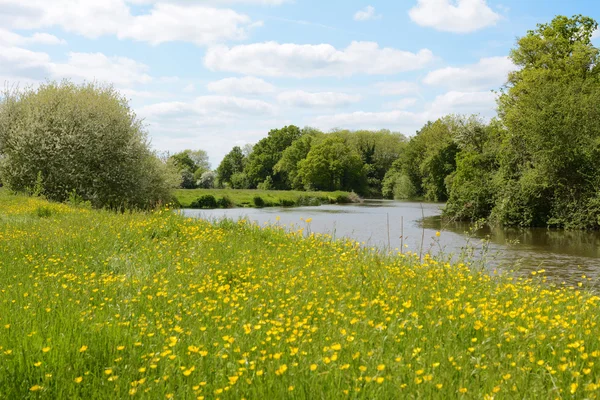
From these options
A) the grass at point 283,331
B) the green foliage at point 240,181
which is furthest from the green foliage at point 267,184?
the grass at point 283,331

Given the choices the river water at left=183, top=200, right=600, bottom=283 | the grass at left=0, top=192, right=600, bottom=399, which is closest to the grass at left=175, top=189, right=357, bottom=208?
the river water at left=183, top=200, right=600, bottom=283

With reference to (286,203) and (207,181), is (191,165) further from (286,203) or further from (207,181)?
(286,203)

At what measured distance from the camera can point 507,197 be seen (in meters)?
30.5

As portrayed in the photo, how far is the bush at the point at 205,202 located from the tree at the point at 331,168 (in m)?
36.3

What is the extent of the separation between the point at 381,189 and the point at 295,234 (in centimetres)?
8035

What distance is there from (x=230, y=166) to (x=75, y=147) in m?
79.6

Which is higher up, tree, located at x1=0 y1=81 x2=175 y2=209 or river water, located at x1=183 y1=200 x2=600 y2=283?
tree, located at x1=0 y1=81 x2=175 y2=209

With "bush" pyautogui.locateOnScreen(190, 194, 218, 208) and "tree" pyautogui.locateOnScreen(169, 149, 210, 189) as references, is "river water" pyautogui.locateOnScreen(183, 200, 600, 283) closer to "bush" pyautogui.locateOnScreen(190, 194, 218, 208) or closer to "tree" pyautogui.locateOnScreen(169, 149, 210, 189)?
"bush" pyautogui.locateOnScreen(190, 194, 218, 208)

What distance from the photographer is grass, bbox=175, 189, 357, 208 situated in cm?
4783

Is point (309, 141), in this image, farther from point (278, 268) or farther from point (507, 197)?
point (278, 268)

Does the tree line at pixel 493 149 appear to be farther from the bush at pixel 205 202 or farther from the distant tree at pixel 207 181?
the distant tree at pixel 207 181

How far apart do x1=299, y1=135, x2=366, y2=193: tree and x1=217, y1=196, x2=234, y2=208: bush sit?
3387 centimetres

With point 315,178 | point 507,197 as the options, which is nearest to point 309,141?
point 315,178

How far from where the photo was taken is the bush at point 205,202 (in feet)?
152
